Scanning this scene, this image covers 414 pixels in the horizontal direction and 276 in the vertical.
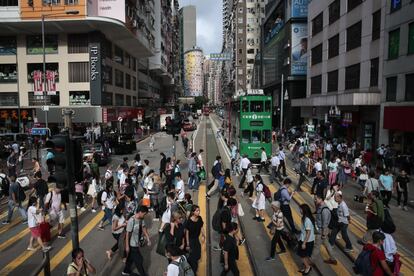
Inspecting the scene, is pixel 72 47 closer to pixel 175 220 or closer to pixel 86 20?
pixel 86 20

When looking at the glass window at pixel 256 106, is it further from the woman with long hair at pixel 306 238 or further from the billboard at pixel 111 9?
the billboard at pixel 111 9

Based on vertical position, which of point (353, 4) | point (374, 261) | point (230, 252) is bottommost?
point (230, 252)

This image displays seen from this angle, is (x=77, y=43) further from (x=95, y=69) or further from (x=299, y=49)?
(x=299, y=49)

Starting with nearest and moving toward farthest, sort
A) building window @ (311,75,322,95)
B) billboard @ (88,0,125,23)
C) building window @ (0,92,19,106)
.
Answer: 1. billboard @ (88,0,125,23)
2. building window @ (311,75,322,95)
3. building window @ (0,92,19,106)

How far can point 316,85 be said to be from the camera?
4197 centimetres

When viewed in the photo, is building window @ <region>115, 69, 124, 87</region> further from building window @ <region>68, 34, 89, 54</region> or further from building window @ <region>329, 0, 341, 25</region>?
building window @ <region>329, 0, 341, 25</region>

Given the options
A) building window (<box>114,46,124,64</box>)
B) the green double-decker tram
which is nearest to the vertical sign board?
building window (<box>114,46,124,64</box>)

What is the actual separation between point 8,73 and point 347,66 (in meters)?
36.4

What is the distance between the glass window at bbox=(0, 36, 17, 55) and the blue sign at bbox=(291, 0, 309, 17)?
114 feet

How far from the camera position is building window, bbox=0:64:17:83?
41.8 m

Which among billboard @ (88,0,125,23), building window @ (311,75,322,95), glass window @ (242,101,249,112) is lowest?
glass window @ (242,101,249,112)

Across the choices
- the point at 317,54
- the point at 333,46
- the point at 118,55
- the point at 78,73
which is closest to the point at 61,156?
the point at 333,46

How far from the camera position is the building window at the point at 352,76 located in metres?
30.9

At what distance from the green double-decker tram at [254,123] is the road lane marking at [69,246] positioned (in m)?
12.5
